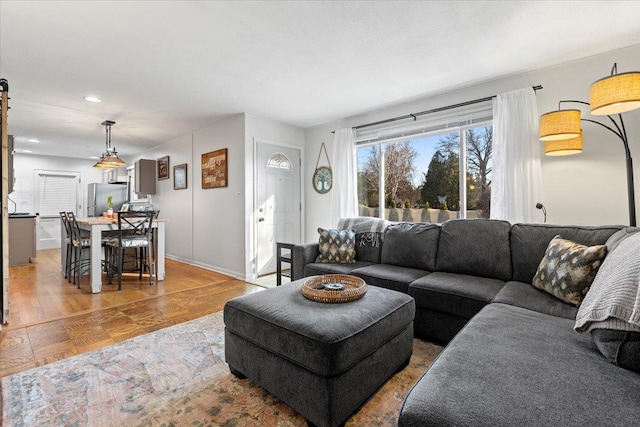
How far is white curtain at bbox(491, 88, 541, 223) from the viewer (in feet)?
9.55

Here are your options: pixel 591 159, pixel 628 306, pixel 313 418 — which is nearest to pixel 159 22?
pixel 313 418

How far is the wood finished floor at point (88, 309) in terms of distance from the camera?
2264 mm

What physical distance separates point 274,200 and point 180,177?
2.18m

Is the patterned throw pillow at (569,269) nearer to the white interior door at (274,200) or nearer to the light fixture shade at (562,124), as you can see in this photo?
the light fixture shade at (562,124)

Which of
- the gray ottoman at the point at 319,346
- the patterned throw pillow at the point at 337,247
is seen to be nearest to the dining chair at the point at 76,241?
the patterned throw pillow at the point at 337,247

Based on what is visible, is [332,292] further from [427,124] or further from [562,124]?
[427,124]

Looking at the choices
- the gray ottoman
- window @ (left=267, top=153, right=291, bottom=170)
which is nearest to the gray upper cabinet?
window @ (left=267, top=153, right=291, bottom=170)

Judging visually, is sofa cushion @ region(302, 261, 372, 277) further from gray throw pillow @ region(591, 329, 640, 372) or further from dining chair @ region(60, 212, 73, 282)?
dining chair @ region(60, 212, 73, 282)

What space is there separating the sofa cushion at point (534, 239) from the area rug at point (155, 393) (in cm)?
97

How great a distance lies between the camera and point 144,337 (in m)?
2.43

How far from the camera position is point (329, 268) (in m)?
3.00

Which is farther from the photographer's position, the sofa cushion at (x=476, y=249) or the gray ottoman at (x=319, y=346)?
the sofa cushion at (x=476, y=249)

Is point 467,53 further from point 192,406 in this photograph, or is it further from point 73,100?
point 73,100

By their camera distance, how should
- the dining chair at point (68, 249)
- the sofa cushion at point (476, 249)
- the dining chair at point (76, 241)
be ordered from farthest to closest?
the dining chair at point (68, 249), the dining chair at point (76, 241), the sofa cushion at point (476, 249)
